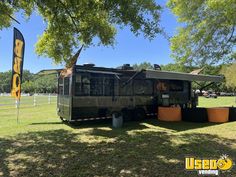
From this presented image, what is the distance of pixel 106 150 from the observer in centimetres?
707

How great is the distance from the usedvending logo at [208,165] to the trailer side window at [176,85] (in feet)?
31.2

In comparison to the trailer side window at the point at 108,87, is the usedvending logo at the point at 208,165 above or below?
below

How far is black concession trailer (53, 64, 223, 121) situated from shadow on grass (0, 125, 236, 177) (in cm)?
226

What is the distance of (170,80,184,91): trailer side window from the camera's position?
51.0 ft

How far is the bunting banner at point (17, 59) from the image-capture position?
33.8ft

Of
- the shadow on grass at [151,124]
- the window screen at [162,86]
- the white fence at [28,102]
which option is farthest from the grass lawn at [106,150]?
the white fence at [28,102]

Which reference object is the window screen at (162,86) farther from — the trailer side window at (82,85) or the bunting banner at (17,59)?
the bunting banner at (17,59)

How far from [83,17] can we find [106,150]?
16.3 feet

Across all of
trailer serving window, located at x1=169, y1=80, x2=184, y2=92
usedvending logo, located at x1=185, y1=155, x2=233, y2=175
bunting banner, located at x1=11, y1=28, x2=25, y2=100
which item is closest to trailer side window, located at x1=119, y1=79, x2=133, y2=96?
trailer serving window, located at x1=169, y1=80, x2=184, y2=92

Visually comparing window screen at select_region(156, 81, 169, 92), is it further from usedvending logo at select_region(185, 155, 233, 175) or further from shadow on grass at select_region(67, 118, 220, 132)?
usedvending logo at select_region(185, 155, 233, 175)

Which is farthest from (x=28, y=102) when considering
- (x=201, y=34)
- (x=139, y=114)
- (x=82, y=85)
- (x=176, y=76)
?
(x=201, y=34)

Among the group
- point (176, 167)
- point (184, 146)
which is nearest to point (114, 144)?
point (184, 146)

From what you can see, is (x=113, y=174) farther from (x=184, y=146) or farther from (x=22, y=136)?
(x=22, y=136)

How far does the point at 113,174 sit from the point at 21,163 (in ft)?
7.58
